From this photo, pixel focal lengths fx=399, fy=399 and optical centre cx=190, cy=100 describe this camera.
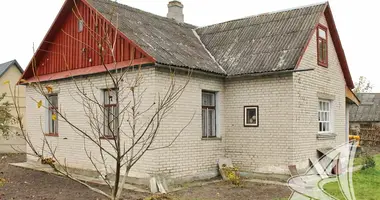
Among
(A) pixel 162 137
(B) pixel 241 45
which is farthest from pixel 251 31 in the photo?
(A) pixel 162 137

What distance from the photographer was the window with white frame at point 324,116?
42.9ft

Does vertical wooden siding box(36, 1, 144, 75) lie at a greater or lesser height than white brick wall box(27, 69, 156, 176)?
greater

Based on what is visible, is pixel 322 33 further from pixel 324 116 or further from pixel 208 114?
pixel 208 114

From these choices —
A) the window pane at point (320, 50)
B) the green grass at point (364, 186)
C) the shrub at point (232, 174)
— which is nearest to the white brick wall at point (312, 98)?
the window pane at point (320, 50)

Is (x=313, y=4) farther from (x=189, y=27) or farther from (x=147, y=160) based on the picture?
(x=147, y=160)

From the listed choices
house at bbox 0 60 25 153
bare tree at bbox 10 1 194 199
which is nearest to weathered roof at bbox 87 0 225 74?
bare tree at bbox 10 1 194 199

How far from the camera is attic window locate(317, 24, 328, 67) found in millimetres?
12684

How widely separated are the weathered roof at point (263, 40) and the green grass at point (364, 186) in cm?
344

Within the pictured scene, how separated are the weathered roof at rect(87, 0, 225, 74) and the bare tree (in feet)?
1.53

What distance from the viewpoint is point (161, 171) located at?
1034 centimetres

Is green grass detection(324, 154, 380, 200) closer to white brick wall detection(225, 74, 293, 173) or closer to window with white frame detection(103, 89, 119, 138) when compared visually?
white brick wall detection(225, 74, 293, 173)

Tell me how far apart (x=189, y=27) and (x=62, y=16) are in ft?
15.5

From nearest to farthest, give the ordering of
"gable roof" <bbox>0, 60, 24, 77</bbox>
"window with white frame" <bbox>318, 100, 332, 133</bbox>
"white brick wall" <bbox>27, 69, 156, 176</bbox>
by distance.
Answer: "white brick wall" <bbox>27, 69, 156, 176</bbox> < "window with white frame" <bbox>318, 100, 332, 133</bbox> < "gable roof" <bbox>0, 60, 24, 77</bbox>

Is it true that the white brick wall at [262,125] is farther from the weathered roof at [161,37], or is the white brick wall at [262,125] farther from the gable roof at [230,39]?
the weathered roof at [161,37]
